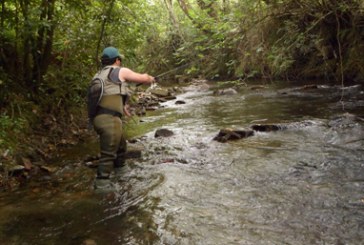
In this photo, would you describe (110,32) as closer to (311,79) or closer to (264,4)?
(264,4)

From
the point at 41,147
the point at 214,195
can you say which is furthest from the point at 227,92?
the point at 214,195

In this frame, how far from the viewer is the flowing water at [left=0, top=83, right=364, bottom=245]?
3.56 metres

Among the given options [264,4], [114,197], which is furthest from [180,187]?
[264,4]

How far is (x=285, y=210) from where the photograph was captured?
394 centimetres

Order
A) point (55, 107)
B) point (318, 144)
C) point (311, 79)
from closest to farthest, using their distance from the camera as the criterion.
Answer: point (318, 144)
point (55, 107)
point (311, 79)

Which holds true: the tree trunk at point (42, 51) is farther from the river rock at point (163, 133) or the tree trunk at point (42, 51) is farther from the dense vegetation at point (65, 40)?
the river rock at point (163, 133)

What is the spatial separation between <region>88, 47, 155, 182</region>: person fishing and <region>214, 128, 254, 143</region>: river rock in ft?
8.85

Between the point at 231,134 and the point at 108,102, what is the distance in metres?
3.19

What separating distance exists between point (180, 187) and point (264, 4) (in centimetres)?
623

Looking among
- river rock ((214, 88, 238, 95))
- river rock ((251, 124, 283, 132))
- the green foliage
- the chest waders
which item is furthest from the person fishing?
river rock ((214, 88, 238, 95))

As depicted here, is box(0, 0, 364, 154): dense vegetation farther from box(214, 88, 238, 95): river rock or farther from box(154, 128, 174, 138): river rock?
box(214, 88, 238, 95): river rock

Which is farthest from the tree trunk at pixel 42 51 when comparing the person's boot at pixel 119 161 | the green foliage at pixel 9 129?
the person's boot at pixel 119 161

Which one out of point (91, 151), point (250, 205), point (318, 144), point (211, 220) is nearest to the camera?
point (211, 220)

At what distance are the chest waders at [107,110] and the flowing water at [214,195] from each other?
0.45 meters
